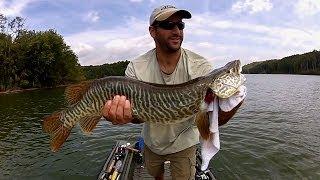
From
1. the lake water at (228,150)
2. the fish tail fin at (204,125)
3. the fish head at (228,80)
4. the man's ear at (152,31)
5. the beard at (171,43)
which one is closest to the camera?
the fish head at (228,80)

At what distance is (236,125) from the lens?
19.5 meters

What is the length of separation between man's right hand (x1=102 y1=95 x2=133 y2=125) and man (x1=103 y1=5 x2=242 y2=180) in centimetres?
2

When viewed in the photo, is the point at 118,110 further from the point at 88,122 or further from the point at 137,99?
the point at 88,122

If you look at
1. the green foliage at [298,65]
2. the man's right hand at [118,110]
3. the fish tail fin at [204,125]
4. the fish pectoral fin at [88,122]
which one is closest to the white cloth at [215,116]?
the fish tail fin at [204,125]

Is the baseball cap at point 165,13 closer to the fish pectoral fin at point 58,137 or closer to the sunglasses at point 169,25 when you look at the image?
the sunglasses at point 169,25

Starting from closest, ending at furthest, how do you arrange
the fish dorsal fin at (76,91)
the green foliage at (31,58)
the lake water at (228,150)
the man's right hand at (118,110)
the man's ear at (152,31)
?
1. the man's right hand at (118,110)
2. the fish dorsal fin at (76,91)
3. the man's ear at (152,31)
4. the lake water at (228,150)
5. the green foliage at (31,58)

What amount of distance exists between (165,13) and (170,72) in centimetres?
82

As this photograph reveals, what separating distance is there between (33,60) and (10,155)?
54.5 metres

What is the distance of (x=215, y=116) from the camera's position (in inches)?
150

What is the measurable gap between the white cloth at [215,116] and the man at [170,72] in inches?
37.3

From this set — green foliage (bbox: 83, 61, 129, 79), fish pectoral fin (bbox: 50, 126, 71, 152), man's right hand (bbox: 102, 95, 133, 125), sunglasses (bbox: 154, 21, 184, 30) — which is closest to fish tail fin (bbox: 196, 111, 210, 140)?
man's right hand (bbox: 102, 95, 133, 125)

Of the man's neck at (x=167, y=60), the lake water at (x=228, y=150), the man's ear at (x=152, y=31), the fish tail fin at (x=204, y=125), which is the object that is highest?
the man's ear at (x=152, y=31)

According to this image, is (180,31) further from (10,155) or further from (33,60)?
(33,60)

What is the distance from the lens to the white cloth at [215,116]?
12.0ft
